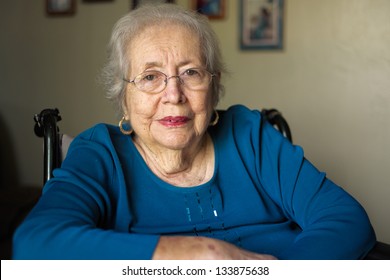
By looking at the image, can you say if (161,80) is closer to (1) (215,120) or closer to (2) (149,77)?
(2) (149,77)

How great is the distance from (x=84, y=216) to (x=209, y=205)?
0.39 m

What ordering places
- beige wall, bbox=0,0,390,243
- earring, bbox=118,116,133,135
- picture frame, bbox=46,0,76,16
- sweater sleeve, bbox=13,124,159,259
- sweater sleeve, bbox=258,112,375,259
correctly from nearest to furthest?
1. sweater sleeve, bbox=13,124,159,259
2. sweater sleeve, bbox=258,112,375,259
3. earring, bbox=118,116,133,135
4. beige wall, bbox=0,0,390,243
5. picture frame, bbox=46,0,76,16

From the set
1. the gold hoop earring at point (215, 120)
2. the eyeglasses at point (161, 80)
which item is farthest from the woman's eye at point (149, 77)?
the gold hoop earring at point (215, 120)

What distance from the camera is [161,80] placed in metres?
1.26

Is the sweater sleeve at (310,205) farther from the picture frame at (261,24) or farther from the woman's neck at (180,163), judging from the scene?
the picture frame at (261,24)

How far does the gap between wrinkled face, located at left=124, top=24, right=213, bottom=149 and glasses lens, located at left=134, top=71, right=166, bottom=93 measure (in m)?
0.01

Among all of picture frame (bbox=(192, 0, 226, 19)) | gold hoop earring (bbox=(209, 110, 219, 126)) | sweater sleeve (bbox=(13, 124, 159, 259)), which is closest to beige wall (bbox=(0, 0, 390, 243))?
picture frame (bbox=(192, 0, 226, 19))

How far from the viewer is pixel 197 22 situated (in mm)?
1317

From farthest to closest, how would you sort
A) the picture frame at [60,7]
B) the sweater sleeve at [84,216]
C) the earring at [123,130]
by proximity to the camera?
the picture frame at [60,7] → the earring at [123,130] → the sweater sleeve at [84,216]

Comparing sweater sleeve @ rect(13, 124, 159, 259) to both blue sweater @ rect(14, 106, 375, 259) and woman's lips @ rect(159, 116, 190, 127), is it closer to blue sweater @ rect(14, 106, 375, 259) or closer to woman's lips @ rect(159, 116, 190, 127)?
blue sweater @ rect(14, 106, 375, 259)

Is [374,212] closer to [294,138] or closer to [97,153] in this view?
[294,138]

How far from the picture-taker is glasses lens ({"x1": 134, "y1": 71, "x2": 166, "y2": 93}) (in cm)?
125

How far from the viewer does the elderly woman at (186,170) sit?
1.16 m

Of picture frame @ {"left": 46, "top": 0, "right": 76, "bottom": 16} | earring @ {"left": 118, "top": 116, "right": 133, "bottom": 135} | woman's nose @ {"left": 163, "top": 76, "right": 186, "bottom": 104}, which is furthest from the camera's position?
picture frame @ {"left": 46, "top": 0, "right": 76, "bottom": 16}
